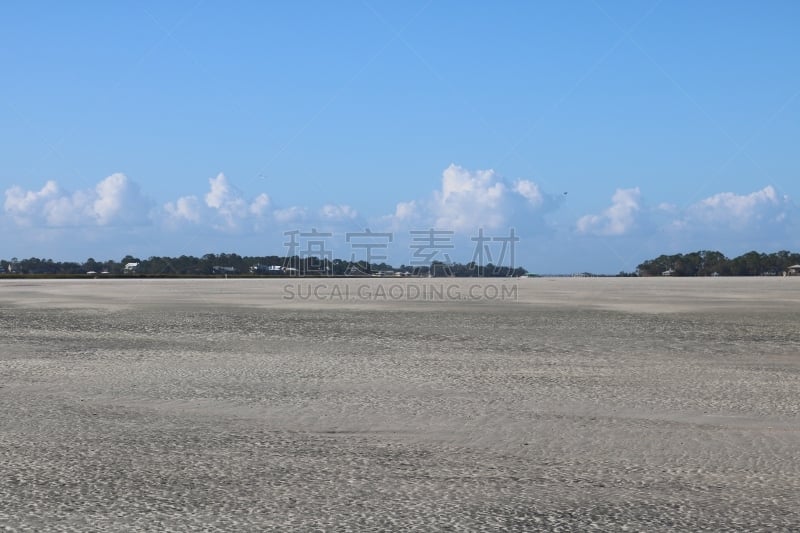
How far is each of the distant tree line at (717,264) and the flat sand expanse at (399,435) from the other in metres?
151

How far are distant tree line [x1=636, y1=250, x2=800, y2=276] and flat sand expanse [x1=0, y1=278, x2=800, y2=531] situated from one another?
15108cm

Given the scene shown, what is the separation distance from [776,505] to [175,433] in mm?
5052

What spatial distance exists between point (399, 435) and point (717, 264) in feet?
542

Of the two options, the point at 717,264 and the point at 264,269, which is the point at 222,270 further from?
the point at 717,264

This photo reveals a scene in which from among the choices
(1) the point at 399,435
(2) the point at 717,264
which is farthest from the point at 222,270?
(1) the point at 399,435

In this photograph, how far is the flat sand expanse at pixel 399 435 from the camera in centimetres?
553

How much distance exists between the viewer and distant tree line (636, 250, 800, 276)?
517ft

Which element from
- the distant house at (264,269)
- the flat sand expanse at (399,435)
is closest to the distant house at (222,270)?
the distant house at (264,269)

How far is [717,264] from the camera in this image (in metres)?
162

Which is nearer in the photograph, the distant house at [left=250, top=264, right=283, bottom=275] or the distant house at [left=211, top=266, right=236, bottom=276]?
the distant house at [left=211, top=266, right=236, bottom=276]

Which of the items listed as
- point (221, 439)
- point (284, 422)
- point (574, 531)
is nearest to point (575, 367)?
point (284, 422)

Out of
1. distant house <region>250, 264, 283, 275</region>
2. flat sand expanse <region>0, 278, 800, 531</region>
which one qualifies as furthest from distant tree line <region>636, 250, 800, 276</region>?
flat sand expanse <region>0, 278, 800, 531</region>

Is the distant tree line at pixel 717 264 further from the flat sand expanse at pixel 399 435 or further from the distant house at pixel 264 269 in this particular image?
the flat sand expanse at pixel 399 435

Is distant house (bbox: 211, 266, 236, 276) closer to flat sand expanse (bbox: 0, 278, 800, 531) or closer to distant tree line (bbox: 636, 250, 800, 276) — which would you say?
distant tree line (bbox: 636, 250, 800, 276)
